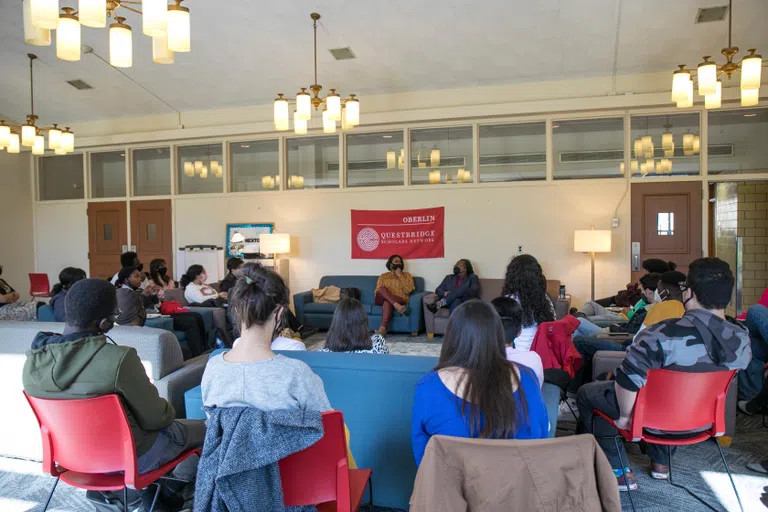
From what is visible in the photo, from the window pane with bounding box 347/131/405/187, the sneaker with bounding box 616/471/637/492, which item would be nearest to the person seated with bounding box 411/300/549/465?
the sneaker with bounding box 616/471/637/492

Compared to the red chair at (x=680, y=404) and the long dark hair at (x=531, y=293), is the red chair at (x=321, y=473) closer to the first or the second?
the red chair at (x=680, y=404)

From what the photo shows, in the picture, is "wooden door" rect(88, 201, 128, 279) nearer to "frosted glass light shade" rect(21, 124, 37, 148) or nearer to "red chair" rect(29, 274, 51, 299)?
"red chair" rect(29, 274, 51, 299)

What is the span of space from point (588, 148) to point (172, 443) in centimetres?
636

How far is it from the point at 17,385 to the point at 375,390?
207 cm

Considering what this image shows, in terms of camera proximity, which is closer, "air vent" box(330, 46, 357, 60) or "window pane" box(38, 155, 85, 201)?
"air vent" box(330, 46, 357, 60)

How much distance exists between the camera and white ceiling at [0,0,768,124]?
5.33 meters

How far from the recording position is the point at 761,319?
3.17 metres

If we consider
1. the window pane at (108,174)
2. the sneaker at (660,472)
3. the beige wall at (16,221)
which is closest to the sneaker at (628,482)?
the sneaker at (660,472)

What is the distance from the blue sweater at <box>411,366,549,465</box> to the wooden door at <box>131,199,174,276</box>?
780 cm

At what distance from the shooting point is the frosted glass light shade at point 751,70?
392cm

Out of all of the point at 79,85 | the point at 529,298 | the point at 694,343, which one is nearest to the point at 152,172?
the point at 79,85

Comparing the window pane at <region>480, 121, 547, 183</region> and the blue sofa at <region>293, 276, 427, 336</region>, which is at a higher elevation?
the window pane at <region>480, 121, 547, 183</region>

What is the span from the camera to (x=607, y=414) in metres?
2.41

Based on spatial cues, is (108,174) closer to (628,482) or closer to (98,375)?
(98,375)
